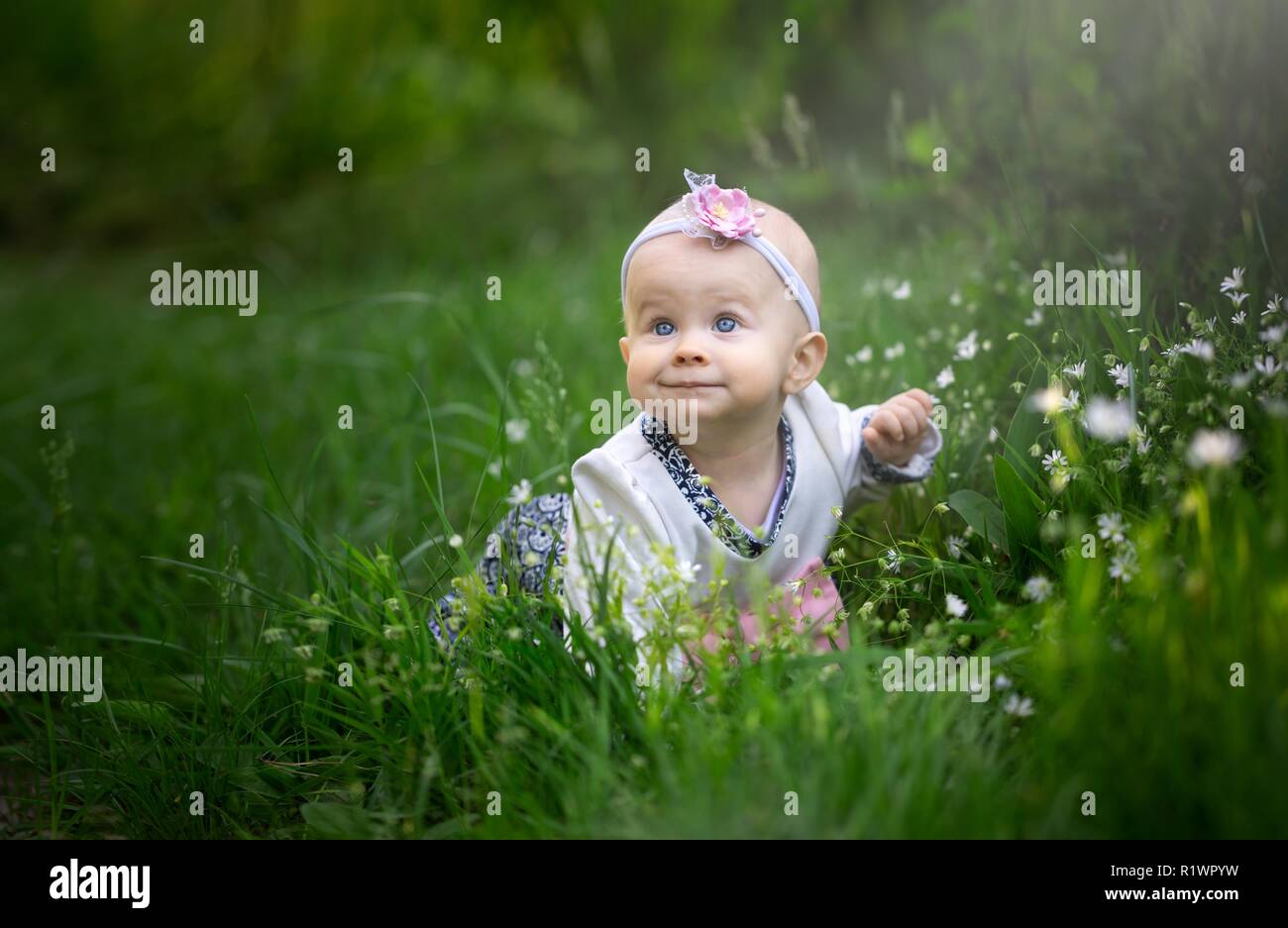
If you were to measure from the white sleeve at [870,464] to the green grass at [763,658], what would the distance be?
0.07m

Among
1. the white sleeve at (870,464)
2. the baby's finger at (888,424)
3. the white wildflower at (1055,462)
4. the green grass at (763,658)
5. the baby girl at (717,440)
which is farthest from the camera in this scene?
the white sleeve at (870,464)

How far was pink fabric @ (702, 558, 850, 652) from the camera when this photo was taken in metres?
2.36

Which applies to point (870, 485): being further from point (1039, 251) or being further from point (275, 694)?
point (275, 694)

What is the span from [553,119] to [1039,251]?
5277 mm

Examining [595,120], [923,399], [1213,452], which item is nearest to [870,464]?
[923,399]

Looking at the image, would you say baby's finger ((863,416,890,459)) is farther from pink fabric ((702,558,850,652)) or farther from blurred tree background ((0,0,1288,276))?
blurred tree background ((0,0,1288,276))

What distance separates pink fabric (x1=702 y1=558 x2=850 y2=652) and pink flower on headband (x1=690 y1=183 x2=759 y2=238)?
0.70m

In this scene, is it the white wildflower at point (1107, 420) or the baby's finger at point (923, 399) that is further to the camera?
the baby's finger at point (923, 399)

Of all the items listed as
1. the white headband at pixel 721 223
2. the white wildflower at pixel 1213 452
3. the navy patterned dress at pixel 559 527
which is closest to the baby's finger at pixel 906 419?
the navy patterned dress at pixel 559 527

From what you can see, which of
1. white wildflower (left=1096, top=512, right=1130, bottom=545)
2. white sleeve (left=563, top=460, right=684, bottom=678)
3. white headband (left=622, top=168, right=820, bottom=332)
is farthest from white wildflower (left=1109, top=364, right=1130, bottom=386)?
white sleeve (left=563, top=460, right=684, bottom=678)

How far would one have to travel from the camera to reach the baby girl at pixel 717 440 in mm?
2314

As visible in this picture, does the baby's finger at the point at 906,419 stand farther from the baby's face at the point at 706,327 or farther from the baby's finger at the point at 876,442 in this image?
the baby's face at the point at 706,327

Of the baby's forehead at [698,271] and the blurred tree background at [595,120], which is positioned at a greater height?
the blurred tree background at [595,120]
